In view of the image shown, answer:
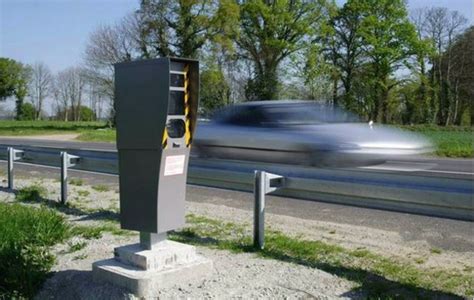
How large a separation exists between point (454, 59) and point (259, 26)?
2132cm

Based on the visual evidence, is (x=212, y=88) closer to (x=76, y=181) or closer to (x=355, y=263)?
(x=76, y=181)

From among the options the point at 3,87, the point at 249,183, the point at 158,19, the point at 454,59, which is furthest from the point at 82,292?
the point at 3,87

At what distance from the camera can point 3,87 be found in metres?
71.6

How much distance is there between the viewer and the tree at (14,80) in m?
72.1

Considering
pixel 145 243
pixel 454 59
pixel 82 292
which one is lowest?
pixel 82 292

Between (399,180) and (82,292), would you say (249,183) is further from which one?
(82,292)

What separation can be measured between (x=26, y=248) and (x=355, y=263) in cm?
283

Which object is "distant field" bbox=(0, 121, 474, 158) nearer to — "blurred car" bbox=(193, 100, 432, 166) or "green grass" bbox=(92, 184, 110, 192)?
"blurred car" bbox=(193, 100, 432, 166)

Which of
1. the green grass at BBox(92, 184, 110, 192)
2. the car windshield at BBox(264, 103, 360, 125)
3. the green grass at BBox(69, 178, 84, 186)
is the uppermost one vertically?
the car windshield at BBox(264, 103, 360, 125)

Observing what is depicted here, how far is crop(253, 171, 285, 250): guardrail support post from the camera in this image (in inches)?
197

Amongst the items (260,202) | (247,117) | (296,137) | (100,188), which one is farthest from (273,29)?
(260,202)

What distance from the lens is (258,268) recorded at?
13.9ft

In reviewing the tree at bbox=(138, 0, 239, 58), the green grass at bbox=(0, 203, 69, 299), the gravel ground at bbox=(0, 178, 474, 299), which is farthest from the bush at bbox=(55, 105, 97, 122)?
the green grass at bbox=(0, 203, 69, 299)

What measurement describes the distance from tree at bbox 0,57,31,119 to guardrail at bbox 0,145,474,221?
7276 cm
